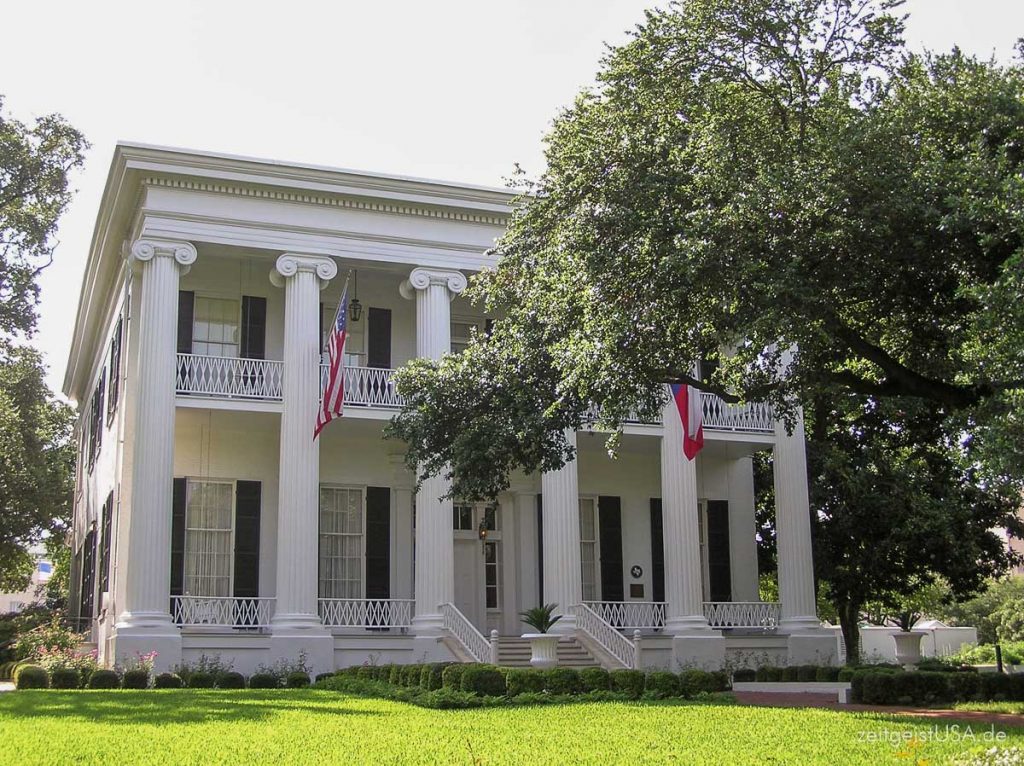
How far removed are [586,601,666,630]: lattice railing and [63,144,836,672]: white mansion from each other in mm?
73

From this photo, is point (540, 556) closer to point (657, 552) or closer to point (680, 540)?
point (657, 552)

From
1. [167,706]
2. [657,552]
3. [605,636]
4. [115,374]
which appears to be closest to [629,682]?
[167,706]

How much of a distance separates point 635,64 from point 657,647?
13.5 metres

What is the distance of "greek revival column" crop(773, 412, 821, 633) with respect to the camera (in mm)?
25891

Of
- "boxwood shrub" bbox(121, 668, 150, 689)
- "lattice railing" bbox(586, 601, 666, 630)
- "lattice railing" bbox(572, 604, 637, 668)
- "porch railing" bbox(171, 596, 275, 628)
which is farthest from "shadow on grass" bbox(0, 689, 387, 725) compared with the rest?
"lattice railing" bbox(586, 601, 666, 630)

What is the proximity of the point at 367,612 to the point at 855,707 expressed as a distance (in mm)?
11518

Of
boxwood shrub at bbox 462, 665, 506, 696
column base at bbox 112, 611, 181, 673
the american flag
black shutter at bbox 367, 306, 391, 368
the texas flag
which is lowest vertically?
boxwood shrub at bbox 462, 665, 506, 696

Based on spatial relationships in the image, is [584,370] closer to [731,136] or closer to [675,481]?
[731,136]

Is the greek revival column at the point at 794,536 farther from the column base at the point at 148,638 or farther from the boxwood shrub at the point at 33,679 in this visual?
the boxwood shrub at the point at 33,679

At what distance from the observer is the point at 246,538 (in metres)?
23.7

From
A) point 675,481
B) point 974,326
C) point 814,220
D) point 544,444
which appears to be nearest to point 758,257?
point 814,220

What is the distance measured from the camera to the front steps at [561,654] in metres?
22.9

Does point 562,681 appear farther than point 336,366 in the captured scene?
No

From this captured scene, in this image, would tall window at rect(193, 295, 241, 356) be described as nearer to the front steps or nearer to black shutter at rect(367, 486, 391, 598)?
black shutter at rect(367, 486, 391, 598)
